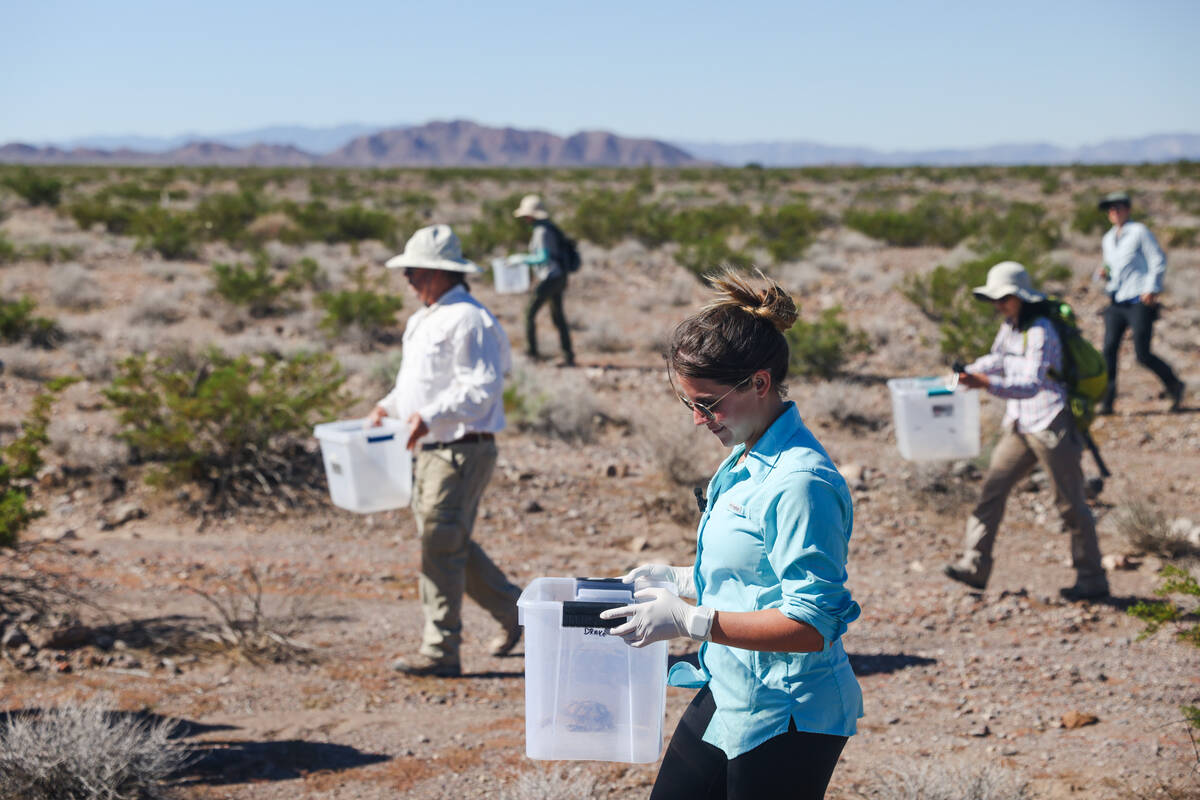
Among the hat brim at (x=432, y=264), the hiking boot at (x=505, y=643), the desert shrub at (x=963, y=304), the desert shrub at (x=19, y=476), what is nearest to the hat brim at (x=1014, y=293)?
the hat brim at (x=432, y=264)

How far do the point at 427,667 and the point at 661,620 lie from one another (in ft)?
9.34

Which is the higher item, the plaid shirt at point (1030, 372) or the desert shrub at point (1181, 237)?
the desert shrub at point (1181, 237)

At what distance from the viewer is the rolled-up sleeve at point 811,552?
1835mm

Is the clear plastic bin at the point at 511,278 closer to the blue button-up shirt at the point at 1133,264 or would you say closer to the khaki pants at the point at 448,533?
the blue button-up shirt at the point at 1133,264

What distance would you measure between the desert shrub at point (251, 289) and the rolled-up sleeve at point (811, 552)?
40.6 feet

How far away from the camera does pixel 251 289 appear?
1322 centimetres

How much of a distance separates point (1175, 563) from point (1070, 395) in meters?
1.73

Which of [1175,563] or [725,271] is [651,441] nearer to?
[1175,563]

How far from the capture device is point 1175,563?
19.5 feet

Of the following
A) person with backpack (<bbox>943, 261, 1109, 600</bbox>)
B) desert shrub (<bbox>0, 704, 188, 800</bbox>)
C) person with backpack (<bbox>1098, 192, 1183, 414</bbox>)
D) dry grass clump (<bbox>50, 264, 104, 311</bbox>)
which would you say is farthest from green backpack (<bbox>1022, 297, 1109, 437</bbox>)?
dry grass clump (<bbox>50, 264, 104, 311</bbox>)

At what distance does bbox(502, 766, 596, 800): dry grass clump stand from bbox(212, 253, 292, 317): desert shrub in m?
11.0

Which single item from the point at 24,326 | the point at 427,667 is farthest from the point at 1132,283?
the point at 24,326

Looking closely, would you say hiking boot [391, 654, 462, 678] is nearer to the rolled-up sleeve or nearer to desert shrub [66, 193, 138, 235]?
the rolled-up sleeve

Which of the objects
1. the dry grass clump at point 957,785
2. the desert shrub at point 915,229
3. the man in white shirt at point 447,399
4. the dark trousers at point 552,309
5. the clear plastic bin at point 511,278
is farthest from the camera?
the desert shrub at point 915,229
